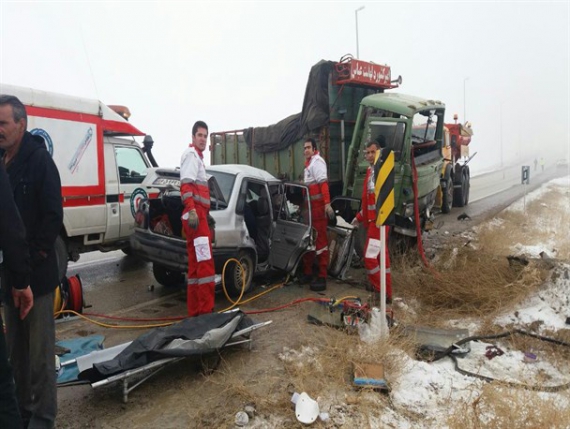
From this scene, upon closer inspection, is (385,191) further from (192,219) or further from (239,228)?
(239,228)

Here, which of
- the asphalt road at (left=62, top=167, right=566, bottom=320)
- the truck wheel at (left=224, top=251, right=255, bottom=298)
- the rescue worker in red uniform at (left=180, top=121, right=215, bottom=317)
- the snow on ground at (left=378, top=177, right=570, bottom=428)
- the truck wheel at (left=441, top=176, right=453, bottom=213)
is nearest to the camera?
the snow on ground at (left=378, top=177, right=570, bottom=428)

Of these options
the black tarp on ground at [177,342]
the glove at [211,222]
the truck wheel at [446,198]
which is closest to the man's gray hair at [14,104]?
the black tarp on ground at [177,342]

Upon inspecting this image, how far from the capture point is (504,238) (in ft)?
31.1

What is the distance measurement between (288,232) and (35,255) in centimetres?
419

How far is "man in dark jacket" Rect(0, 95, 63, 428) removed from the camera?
275 centimetres

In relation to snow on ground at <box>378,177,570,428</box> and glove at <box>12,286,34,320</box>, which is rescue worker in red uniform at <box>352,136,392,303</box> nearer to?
snow on ground at <box>378,177,570,428</box>

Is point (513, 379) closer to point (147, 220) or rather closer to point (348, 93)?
point (147, 220)

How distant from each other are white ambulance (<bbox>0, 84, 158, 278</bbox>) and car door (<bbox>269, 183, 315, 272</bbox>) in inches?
88.7

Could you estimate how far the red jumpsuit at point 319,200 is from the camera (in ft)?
22.4

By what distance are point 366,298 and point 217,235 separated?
7.29ft

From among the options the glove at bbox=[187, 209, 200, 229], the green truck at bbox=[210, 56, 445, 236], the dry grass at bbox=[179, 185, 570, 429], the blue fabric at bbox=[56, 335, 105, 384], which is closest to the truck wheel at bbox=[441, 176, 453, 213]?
the green truck at bbox=[210, 56, 445, 236]

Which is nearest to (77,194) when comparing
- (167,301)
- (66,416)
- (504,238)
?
(167,301)

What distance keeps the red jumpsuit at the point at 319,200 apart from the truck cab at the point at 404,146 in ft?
4.00

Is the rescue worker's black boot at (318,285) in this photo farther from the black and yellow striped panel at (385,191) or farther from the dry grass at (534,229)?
the dry grass at (534,229)
